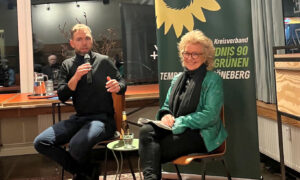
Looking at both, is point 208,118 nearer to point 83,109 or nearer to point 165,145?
point 165,145

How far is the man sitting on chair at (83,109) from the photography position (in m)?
2.41

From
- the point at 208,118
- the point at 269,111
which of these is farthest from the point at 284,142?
the point at 208,118

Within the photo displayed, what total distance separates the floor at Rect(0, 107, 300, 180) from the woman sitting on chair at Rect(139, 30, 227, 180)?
3.58 ft

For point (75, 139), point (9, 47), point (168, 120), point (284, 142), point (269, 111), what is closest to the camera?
point (168, 120)

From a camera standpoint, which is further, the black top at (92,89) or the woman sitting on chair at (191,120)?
the black top at (92,89)

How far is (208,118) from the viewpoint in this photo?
2137 millimetres

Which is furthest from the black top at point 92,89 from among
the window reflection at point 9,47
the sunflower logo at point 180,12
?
the window reflection at point 9,47

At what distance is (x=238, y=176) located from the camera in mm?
2615

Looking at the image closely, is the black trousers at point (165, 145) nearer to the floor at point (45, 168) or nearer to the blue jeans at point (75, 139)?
the blue jeans at point (75, 139)

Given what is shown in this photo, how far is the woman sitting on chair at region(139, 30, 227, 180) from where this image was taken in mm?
2133

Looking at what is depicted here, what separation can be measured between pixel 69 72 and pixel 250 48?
1468 mm

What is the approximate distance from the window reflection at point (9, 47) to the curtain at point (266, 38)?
3141 millimetres

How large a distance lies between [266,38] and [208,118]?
55.0 inches

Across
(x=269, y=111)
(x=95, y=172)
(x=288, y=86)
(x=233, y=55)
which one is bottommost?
(x=95, y=172)
